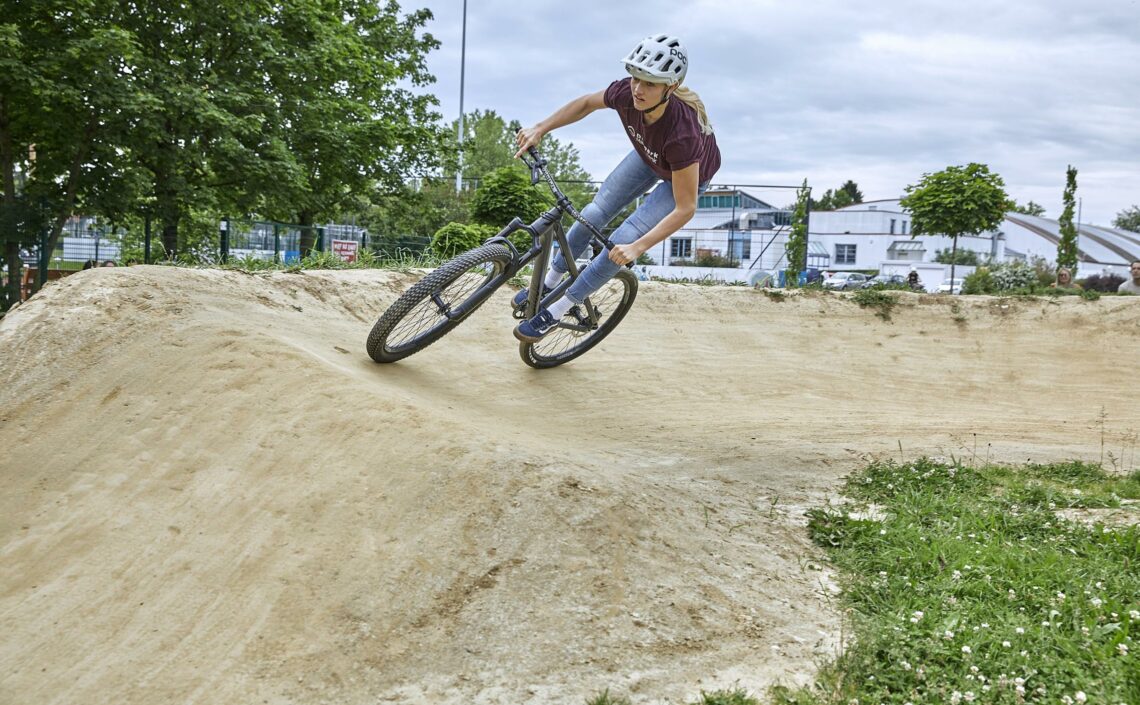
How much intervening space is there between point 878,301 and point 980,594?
355 inches

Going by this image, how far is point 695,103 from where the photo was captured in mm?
7074

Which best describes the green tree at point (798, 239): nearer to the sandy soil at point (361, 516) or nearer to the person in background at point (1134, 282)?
the person in background at point (1134, 282)

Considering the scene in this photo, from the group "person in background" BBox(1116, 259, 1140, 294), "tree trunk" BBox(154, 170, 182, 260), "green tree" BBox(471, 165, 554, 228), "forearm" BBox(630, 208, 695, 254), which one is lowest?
"forearm" BBox(630, 208, 695, 254)

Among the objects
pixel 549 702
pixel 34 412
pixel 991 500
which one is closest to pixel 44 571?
pixel 34 412

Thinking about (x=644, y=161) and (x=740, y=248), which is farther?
(x=740, y=248)

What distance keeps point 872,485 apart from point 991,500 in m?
0.80

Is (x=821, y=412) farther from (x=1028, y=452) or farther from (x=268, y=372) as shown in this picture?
(x=268, y=372)

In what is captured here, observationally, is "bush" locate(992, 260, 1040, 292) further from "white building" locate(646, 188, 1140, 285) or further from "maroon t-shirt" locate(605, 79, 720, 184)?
"maroon t-shirt" locate(605, 79, 720, 184)

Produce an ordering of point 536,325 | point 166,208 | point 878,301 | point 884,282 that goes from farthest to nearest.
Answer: point 166,208, point 884,282, point 878,301, point 536,325

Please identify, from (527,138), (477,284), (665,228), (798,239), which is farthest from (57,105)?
(665,228)

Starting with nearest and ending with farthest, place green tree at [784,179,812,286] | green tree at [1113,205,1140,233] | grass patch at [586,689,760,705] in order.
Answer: grass patch at [586,689,760,705] → green tree at [784,179,812,286] → green tree at [1113,205,1140,233]

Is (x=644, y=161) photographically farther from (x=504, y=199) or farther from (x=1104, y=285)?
(x=1104, y=285)

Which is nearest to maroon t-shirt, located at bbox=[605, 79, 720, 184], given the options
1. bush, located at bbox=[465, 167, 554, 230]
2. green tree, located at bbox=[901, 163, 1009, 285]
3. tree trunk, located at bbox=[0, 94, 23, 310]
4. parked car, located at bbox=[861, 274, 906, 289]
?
parked car, located at bbox=[861, 274, 906, 289]

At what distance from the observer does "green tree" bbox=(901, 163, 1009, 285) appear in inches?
1078
